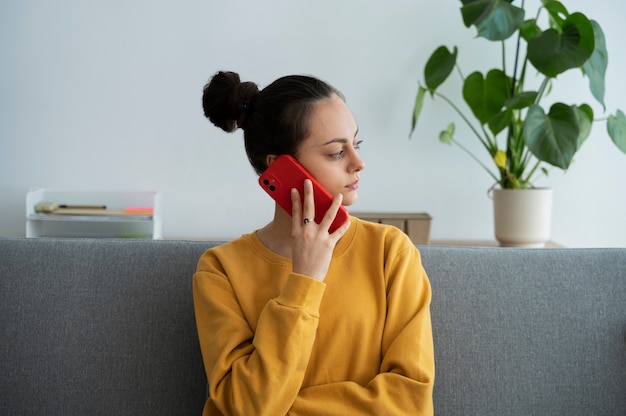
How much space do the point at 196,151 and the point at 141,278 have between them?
2.03 metres

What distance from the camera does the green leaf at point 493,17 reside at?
283 centimetres

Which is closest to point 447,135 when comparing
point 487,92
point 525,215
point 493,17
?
point 487,92

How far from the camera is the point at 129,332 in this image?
1.58 m

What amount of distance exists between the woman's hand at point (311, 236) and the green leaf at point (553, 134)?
63.9 inches

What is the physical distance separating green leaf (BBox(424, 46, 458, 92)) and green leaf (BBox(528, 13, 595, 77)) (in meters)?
0.40

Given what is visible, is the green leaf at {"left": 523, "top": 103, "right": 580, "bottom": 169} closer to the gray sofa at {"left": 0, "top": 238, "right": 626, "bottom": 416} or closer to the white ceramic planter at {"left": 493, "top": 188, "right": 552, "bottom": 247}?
the white ceramic planter at {"left": 493, "top": 188, "right": 552, "bottom": 247}

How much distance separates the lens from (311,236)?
4.60 feet

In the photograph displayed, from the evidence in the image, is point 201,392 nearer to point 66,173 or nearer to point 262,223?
point 262,223

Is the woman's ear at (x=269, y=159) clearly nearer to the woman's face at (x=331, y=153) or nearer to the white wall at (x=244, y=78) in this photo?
the woman's face at (x=331, y=153)

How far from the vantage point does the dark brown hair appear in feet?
4.85

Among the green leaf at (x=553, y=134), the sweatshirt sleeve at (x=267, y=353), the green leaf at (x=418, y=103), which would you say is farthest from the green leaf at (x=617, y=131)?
the sweatshirt sleeve at (x=267, y=353)

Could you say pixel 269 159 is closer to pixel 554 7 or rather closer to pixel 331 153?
pixel 331 153

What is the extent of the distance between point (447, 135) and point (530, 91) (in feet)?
1.49

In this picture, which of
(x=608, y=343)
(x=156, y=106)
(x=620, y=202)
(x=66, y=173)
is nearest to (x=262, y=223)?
(x=156, y=106)
